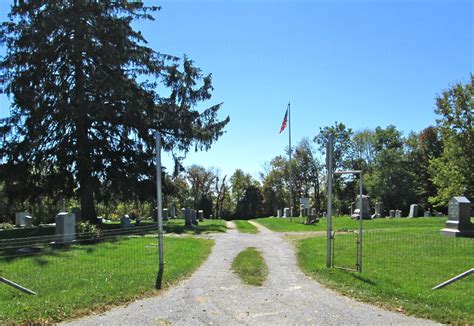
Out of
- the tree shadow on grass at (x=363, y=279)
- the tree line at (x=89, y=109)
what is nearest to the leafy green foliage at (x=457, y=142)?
the tree line at (x=89, y=109)

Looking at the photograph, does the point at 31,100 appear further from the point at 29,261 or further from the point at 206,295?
the point at 206,295

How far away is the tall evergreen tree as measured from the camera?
2617cm

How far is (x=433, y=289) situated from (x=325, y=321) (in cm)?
336

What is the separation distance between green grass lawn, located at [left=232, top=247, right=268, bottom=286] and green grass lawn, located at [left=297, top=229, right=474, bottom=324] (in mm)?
1269

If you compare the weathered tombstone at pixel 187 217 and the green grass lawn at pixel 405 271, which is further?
the weathered tombstone at pixel 187 217

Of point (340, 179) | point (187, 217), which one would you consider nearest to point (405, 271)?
point (187, 217)

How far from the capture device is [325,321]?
7.41 meters

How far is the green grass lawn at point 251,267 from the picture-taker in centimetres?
1098

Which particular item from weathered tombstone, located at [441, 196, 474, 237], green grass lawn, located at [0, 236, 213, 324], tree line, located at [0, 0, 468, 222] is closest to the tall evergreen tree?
tree line, located at [0, 0, 468, 222]

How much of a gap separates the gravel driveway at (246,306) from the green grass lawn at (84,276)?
538mm

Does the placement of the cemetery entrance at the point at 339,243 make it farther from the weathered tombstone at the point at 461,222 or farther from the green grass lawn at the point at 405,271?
the weathered tombstone at the point at 461,222

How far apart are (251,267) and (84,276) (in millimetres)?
4407

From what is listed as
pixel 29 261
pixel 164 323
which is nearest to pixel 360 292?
pixel 164 323

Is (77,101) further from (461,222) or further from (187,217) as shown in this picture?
(461,222)
